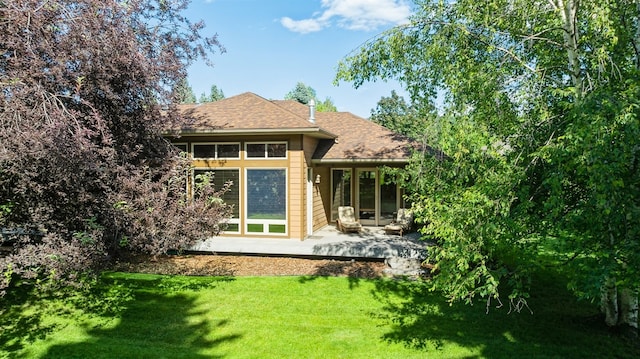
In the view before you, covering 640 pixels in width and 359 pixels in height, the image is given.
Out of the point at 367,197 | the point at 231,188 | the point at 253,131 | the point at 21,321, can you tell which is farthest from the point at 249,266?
the point at 367,197

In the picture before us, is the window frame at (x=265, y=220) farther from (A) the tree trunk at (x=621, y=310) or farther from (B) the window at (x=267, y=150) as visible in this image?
(A) the tree trunk at (x=621, y=310)

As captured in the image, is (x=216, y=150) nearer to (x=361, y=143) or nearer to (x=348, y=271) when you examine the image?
(x=361, y=143)

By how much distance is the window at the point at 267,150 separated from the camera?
39.5 feet

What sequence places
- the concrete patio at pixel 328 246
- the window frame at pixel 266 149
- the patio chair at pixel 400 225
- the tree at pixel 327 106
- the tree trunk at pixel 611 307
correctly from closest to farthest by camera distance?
the tree trunk at pixel 611 307
the concrete patio at pixel 328 246
the window frame at pixel 266 149
the patio chair at pixel 400 225
the tree at pixel 327 106

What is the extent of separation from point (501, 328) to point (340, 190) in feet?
30.0

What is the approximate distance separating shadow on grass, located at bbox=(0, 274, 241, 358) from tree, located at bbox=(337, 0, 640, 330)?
4045 mm

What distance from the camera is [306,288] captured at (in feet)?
27.4

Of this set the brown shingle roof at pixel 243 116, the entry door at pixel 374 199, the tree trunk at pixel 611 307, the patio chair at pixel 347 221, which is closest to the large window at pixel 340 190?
the entry door at pixel 374 199

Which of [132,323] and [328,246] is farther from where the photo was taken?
[328,246]

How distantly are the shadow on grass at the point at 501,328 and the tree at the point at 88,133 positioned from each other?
4.09m

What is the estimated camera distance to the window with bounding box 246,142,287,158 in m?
12.0

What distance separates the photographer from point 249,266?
1002 cm

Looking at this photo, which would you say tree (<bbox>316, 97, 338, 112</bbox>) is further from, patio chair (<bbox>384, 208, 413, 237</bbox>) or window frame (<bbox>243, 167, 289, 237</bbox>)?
window frame (<bbox>243, 167, 289, 237</bbox>)

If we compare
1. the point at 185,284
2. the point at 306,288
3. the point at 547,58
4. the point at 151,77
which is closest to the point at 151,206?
the point at 151,77
